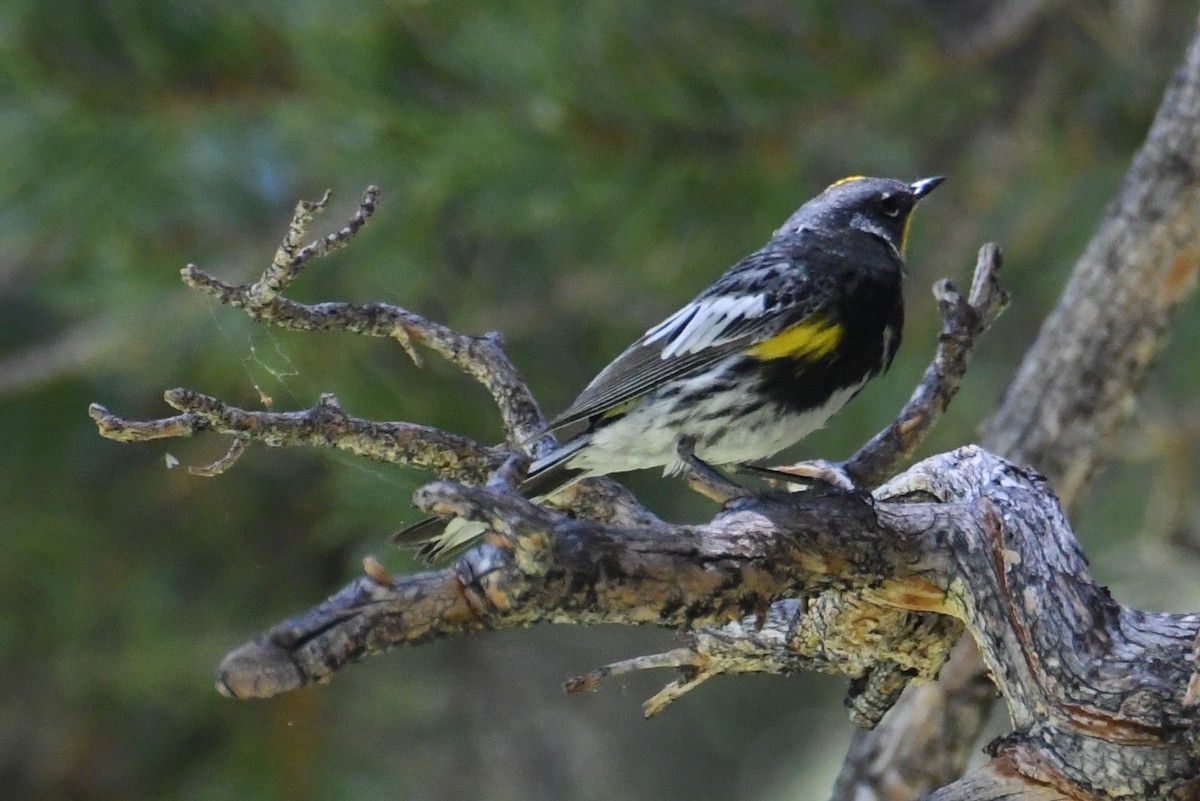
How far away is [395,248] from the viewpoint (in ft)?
10.0

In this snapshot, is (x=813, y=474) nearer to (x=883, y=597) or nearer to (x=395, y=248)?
(x=883, y=597)

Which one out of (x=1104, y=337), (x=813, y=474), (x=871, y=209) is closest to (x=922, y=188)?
(x=871, y=209)

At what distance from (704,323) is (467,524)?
0.54m

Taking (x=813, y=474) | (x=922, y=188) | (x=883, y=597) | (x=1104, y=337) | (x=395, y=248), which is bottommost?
(x=883, y=597)

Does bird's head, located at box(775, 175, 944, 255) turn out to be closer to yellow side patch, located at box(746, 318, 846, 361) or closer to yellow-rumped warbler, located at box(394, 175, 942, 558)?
yellow-rumped warbler, located at box(394, 175, 942, 558)

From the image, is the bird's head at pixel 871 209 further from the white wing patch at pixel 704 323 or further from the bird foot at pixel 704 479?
the bird foot at pixel 704 479

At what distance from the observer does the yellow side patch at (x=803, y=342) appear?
1.89m

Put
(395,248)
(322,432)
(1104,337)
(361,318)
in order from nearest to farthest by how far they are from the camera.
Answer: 1. (322,432)
2. (361,318)
3. (1104,337)
4. (395,248)

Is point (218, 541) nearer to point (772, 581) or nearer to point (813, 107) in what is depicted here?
point (813, 107)

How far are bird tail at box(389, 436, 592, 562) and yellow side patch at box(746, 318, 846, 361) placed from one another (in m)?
0.26

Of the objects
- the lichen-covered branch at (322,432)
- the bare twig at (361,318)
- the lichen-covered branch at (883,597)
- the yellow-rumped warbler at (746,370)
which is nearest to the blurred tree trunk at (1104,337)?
the yellow-rumped warbler at (746,370)

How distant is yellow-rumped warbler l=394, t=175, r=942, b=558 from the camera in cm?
185

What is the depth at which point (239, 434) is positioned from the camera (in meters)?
1.35

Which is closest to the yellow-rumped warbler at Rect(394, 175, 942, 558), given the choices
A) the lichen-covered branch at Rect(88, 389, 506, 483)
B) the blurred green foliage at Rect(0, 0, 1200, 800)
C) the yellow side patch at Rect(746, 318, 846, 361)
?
the yellow side patch at Rect(746, 318, 846, 361)
